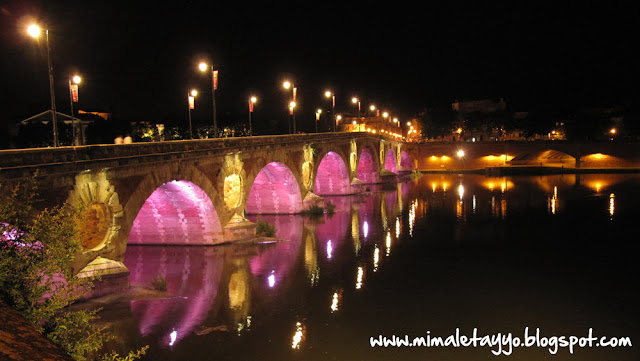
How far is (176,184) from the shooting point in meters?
23.9

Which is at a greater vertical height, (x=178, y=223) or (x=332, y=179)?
(x=332, y=179)

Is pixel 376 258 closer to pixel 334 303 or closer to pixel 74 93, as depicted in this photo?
pixel 334 303

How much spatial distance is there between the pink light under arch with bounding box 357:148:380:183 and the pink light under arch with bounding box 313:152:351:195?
12106 mm

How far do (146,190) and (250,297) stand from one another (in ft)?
17.9

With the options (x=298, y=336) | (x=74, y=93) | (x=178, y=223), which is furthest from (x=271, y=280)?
(x=74, y=93)

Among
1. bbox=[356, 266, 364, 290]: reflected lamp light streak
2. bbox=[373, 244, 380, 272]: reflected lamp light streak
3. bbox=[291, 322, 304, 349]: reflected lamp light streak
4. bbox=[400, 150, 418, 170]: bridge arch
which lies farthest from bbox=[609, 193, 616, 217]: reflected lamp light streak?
bbox=[400, 150, 418, 170]: bridge arch

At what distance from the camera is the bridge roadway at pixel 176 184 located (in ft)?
53.2

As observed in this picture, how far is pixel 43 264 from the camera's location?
1017 centimetres

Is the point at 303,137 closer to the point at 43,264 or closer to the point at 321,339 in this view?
the point at 321,339

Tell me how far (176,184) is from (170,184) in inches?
10.0

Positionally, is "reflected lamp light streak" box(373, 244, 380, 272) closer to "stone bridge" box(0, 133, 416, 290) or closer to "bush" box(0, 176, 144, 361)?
"stone bridge" box(0, 133, 416, 290)

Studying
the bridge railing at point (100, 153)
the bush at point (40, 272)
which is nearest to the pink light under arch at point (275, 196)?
the bridge railing at point (100, 153)

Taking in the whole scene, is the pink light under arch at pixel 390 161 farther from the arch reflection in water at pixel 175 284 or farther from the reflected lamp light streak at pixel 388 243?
the arch reflection in water at pixel 175 284

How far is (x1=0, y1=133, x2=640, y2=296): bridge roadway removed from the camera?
638 inches
